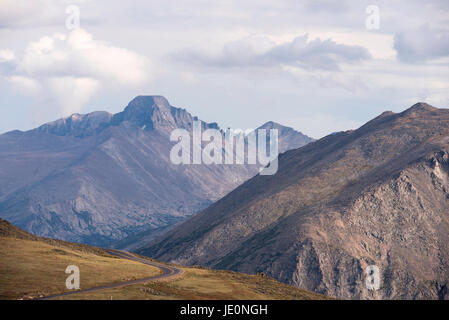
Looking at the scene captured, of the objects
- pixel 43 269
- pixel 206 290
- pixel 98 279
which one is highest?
pixel 43 269

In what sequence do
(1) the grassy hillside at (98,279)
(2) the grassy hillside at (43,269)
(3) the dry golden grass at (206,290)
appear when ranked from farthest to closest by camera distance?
(2) the grassy hillside at (43,269)
(1) the grassy hillside at (98,279)
(3) the dry golden grass at (206,290)

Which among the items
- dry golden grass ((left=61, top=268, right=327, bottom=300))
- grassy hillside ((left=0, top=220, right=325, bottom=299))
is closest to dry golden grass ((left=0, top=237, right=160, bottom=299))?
grassy hillside ((left=0, top=220, right=325, bottom=299))

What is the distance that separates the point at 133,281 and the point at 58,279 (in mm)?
16450

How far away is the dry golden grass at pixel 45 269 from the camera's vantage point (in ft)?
384

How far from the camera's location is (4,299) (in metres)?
108

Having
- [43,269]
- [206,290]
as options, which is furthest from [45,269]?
[206,290]

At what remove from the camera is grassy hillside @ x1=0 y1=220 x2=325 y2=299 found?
116938 millimetres

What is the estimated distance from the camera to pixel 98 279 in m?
132

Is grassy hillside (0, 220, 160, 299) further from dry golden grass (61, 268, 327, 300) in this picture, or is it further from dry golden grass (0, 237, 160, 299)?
dry golden grass (61, 268, 327, 300)

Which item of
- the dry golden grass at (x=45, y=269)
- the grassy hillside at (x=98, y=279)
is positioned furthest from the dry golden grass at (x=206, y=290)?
the dry golden grass at (x=45, y=269)

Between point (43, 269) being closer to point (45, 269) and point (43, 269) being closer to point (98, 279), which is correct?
point (45, 269)

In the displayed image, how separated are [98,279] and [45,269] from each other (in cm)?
1158

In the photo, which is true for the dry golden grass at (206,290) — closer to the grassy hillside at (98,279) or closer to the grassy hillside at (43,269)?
the grassy hillside at (98,279)
